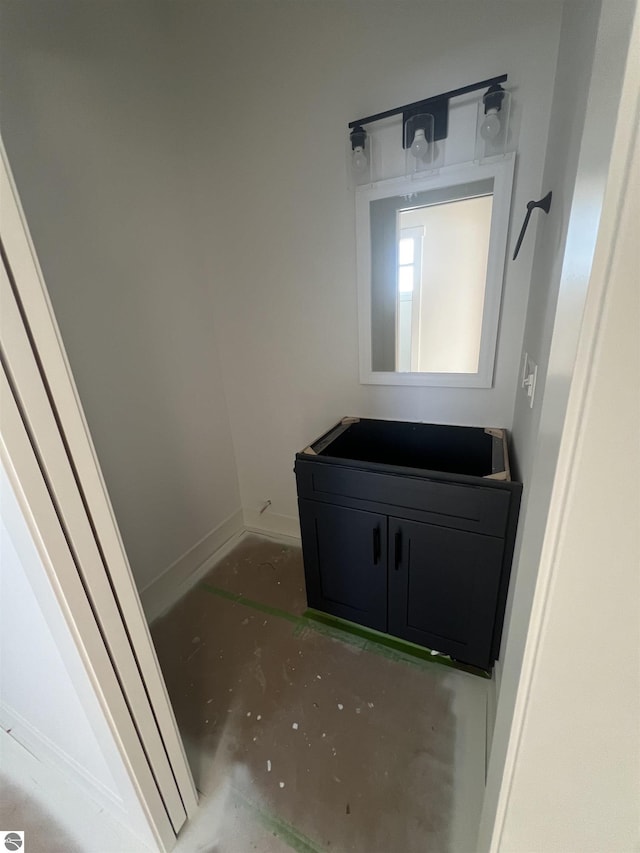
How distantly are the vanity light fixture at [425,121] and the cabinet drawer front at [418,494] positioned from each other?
131 centimetres

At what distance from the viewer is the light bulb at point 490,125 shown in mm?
1226

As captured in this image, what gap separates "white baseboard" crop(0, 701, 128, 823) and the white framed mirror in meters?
1.82

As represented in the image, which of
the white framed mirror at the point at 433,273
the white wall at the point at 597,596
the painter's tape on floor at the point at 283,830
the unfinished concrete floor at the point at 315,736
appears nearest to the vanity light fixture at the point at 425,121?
the white framed mirror at the point at 433,273

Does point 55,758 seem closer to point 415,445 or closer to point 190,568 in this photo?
point 190,568

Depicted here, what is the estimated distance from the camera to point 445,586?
1358 millimetres

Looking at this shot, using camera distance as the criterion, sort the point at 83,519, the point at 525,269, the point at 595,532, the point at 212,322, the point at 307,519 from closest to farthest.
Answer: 1. the point at 595,532
2. the point at 83,519
3. the point at 525,269
4. the point at 307,519
5. the point at 212,322

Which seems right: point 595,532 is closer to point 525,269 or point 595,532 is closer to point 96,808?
point 525,269

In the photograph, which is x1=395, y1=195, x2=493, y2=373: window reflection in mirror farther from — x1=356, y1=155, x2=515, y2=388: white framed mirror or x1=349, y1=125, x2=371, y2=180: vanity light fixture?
x1=349, y1=125, x2=371, y2=180: vanity light fixture

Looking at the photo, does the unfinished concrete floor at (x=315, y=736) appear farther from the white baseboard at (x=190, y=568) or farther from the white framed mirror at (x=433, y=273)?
the white framed mirror at (x=433, y=273)

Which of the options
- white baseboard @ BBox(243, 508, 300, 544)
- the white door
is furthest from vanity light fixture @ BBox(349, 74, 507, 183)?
white baseboard @ BBox(243, 508, 300, 544)

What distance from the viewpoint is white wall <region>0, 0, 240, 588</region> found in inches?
49.3

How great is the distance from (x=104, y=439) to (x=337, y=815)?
162 centimetres

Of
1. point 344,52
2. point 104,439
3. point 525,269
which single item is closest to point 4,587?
point 104,439

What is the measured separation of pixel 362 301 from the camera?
66.3 inches
